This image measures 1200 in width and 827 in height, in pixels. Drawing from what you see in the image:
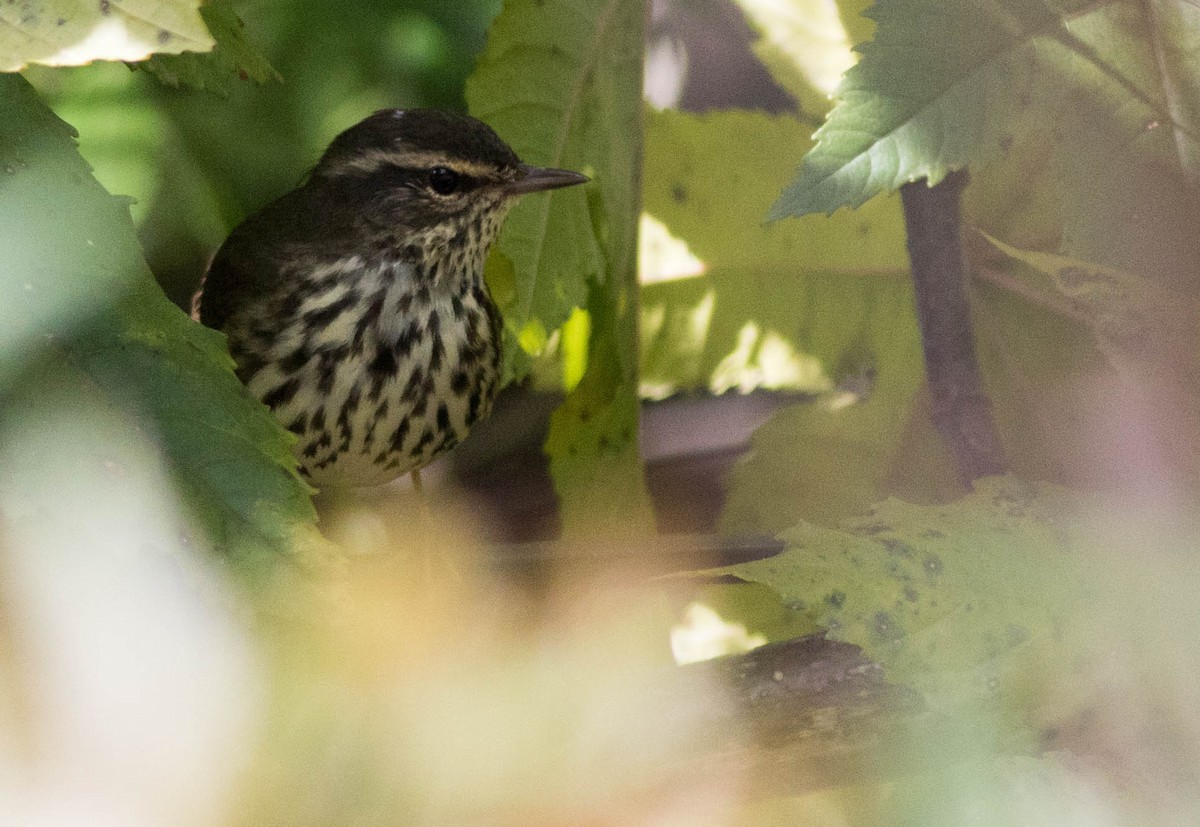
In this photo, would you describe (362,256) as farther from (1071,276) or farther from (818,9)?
(1071,276)

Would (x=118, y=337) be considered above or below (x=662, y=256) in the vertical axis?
above

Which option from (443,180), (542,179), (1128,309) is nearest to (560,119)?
(542,179)

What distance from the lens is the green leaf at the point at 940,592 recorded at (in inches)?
18.0

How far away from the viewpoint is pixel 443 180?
2.60ft

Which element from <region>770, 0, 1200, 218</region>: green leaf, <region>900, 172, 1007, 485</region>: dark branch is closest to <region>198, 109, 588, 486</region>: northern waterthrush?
<region>900, 172, 1007, 485</region>: dark branch

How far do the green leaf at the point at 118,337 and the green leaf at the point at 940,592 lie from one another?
0.54ft

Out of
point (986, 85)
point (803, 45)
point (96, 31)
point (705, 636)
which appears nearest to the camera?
point (96, 31)

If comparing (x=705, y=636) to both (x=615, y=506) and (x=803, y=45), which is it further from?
(x=803, y=45)

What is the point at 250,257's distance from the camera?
31.9 inches

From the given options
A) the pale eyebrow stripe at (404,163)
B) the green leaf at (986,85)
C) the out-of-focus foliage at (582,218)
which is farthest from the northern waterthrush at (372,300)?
the green leaf at (986,85)

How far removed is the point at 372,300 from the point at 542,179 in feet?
0.61

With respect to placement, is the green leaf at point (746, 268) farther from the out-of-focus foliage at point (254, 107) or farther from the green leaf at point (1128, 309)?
the green leaf at point (1128, 309)

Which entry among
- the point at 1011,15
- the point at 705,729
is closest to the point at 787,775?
the point at 705,729

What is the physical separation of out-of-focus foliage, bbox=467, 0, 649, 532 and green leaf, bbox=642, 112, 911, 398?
11 centimetres
